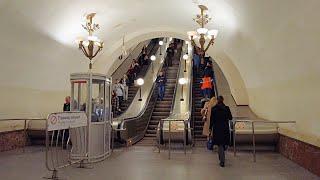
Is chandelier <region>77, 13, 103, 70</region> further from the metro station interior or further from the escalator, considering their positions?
the escalator

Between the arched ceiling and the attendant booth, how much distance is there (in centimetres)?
180

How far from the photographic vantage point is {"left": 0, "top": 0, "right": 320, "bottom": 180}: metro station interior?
6277 millimetres

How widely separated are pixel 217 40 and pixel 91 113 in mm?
6193

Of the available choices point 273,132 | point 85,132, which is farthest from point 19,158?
point 273,132

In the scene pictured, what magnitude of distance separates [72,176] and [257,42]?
223 inches

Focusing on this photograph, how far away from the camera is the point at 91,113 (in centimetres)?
779

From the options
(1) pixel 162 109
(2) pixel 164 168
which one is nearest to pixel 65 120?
(2) pixel 164 168

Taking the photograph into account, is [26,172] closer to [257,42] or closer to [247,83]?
[257,42]

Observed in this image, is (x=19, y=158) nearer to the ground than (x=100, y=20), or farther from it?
nearer to the ground

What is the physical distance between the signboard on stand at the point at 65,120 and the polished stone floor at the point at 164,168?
2.98 ft

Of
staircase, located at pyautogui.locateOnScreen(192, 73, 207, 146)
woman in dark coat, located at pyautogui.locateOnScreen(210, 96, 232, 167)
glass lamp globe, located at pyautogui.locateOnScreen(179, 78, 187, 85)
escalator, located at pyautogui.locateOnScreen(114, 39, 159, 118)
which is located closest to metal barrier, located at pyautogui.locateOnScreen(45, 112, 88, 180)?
woman in dark coat, located at pyautogui.locateOnScreen(210, 96, 232, 167)

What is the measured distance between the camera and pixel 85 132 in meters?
7.66

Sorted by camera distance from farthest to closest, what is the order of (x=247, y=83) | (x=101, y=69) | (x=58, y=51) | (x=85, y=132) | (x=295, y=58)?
(x=101, y=69)
(x=247, y=83)
(x=58, y=51)
(x=85, y=132)
(x=295, y=58)

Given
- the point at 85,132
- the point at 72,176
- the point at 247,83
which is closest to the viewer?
the point at 72,176
